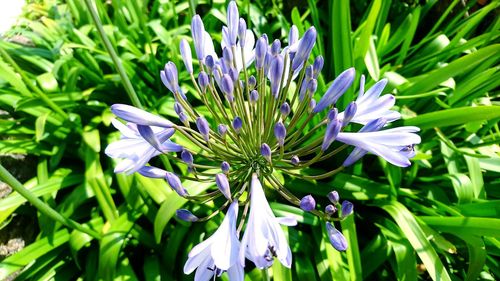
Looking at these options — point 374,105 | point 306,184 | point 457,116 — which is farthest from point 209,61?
point 457,116

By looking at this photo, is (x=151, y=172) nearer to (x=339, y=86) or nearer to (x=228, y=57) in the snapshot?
(x=228, y=57)

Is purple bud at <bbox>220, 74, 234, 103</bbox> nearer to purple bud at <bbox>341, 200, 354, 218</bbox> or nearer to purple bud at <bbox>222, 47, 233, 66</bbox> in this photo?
purple bud at <bbox>222, 47, 233, 66</bbox>

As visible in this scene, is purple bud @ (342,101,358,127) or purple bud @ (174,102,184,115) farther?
purple bud @ (174,102,184,115)

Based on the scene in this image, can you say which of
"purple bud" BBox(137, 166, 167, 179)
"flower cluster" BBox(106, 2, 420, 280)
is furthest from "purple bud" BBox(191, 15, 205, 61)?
"purple bud" BBox(137, 166, 167, 179)

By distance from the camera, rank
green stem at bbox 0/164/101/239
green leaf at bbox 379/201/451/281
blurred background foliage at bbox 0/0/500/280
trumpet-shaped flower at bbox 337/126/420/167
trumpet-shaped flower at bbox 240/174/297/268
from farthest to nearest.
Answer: blurred background foliage at bbox 0/0/500/280 < green leaf at bbox 379/201/451/281 < green stem at bbox 0/164/101/239 < trumpet-shaped flower at bbox 337/126/420/167 < trumpet-shaped flower at bbox 240/174/297/268

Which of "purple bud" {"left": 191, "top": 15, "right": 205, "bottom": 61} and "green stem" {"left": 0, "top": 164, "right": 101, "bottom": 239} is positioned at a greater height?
"purple bud" {"left": 191, "top": 15, "right": 205, "bottom": 61}

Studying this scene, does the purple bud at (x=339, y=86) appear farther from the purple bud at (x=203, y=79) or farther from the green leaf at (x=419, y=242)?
the green leaf at (x=419, y=242)
